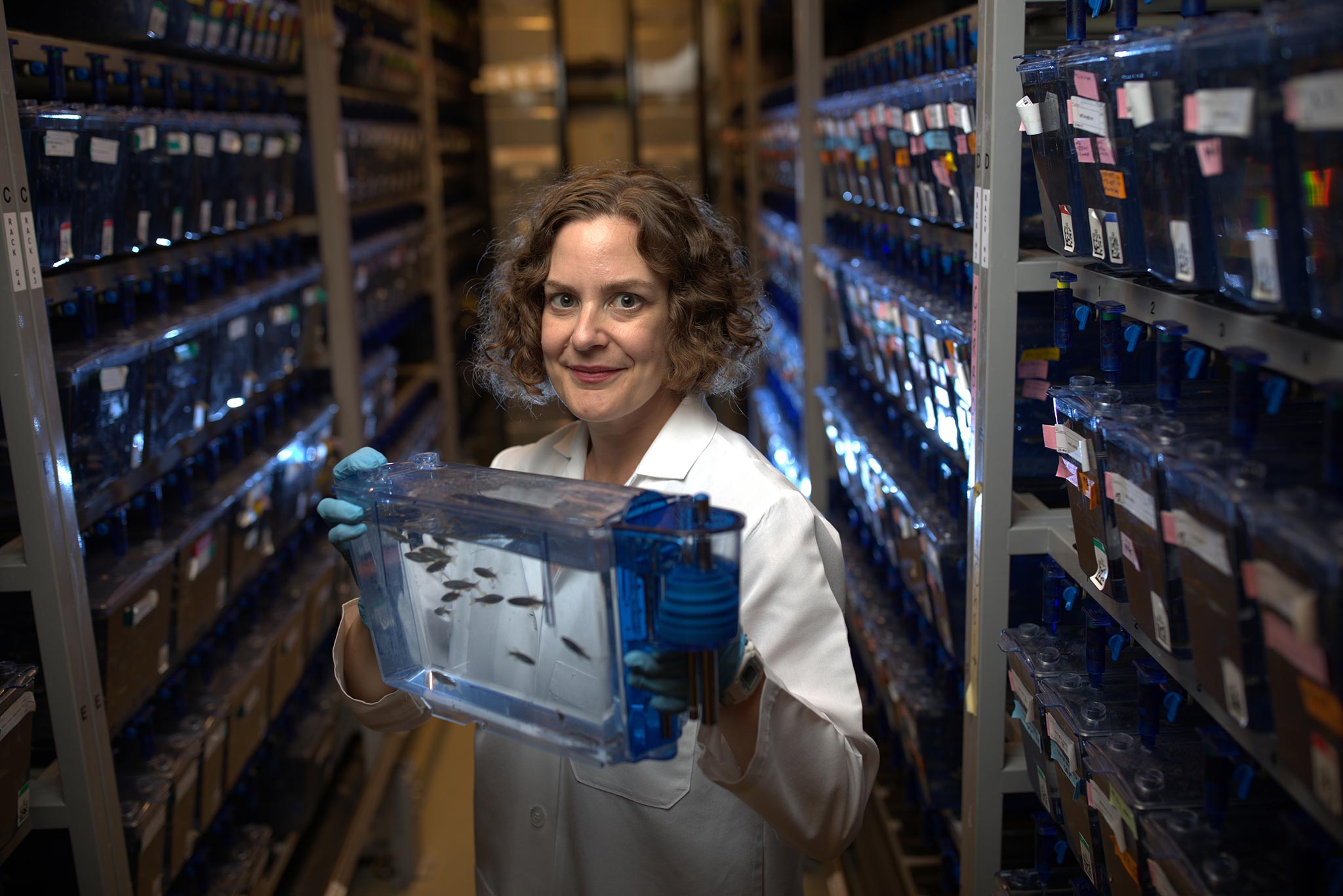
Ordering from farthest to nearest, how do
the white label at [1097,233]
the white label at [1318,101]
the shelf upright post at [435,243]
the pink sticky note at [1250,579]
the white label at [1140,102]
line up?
the shelf upright post at [435,243], the white label at [1097,233], the white label at [1140,102], the pink sticky note at [1250,579], the white label at [1318,101]

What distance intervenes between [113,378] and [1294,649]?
6.16 feet

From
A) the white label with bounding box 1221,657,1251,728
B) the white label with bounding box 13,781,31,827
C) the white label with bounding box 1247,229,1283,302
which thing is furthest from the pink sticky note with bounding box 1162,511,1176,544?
the white label with bounding box 13,781,31,827

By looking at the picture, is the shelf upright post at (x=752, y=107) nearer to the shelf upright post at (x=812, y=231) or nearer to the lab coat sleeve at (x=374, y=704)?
the shelf upright post at (x=812, y=231)

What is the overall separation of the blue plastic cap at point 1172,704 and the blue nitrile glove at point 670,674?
612 millimetres

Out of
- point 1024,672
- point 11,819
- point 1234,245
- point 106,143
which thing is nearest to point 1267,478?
point 1234,245

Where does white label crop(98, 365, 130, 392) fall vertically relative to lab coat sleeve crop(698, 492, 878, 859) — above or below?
above

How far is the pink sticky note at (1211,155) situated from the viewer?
3.57 feet

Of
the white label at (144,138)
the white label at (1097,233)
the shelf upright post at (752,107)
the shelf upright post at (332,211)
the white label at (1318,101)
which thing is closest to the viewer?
the white label at (1318,101)

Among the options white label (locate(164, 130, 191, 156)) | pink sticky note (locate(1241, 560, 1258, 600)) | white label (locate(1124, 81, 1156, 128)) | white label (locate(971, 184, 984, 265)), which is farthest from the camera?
white label (locate(164, 130, 191, 156))

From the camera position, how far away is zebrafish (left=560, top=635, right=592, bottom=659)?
1200mm

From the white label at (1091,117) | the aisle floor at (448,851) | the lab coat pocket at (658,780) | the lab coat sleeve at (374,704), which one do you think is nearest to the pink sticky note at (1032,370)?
the white label at (1091,117)

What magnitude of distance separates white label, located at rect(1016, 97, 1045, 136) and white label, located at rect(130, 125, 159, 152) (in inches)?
63.9

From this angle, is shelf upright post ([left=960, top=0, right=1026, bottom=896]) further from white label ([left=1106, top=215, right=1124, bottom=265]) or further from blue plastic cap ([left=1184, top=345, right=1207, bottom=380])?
blue plastic cap ([left=1184, top=345, right=1207, bottom=380])

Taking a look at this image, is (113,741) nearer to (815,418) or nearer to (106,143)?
(106,143)
